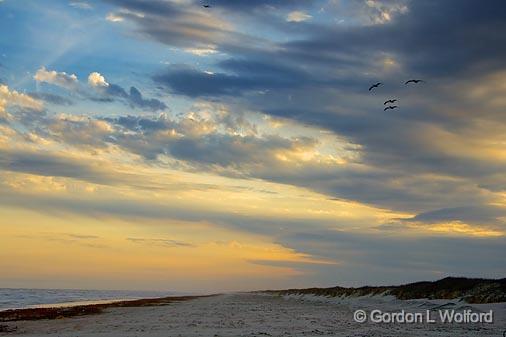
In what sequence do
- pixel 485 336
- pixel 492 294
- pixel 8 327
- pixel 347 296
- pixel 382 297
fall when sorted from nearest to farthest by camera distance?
1. pixel 485 336
2. pixel 8 327
3. pixel 492 294
4. pixel 382 297
5. pixel 347 296

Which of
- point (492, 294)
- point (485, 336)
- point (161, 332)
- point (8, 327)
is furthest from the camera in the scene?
point (492, 294)

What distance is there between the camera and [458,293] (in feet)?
147

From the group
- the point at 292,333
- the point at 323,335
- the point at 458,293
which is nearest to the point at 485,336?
the point at 323,335

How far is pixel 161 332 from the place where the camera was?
2423cm

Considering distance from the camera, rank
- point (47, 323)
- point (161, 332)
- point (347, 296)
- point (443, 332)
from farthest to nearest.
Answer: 1. point (347, 296)
2. point (47, 323)
3. point (161, 332)
4. point (443, 332)

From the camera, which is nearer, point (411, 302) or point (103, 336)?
point (103, 336)

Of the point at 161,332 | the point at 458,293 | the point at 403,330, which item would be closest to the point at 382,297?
the point at 458,293

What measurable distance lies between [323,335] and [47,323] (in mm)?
21714

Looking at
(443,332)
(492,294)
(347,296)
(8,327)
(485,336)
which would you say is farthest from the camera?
(347,296)

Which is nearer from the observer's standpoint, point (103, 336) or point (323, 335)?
point (323, 335)

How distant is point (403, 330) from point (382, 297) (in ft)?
110

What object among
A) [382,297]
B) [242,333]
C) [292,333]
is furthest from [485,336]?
[382,297]

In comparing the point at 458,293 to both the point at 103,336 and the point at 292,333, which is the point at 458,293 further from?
the point at 103,336

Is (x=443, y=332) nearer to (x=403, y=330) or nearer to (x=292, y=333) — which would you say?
(x=403, y=330)
